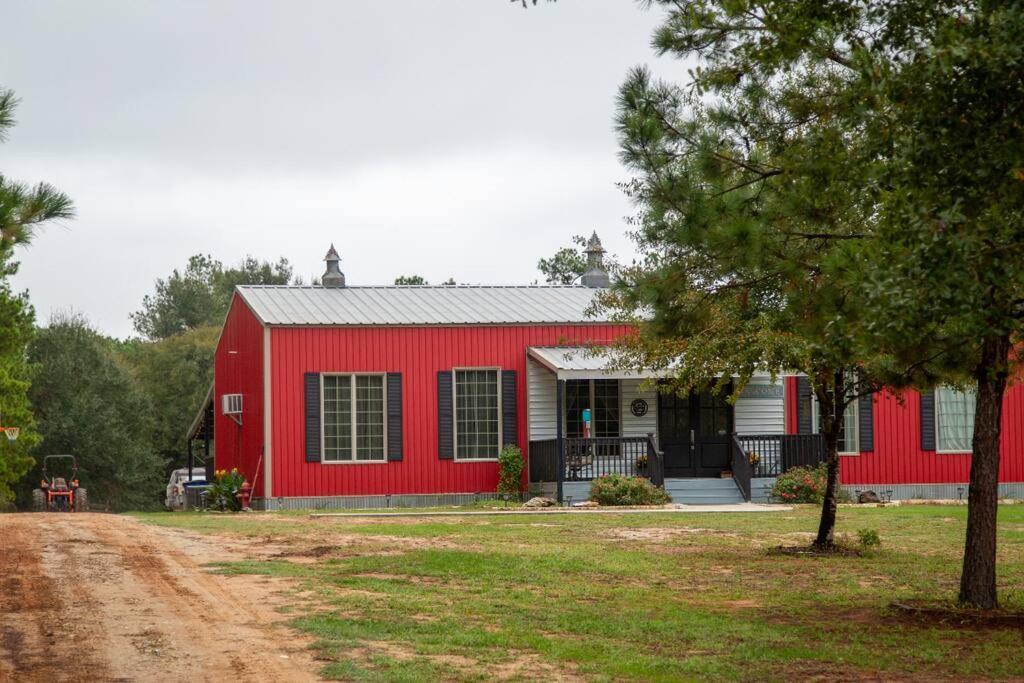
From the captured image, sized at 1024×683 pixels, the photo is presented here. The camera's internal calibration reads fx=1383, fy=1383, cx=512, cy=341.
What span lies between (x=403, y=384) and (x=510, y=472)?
2454 mm

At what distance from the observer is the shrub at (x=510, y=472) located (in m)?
24.5

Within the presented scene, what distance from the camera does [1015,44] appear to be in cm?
714

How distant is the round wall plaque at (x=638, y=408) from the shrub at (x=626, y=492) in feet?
8.38

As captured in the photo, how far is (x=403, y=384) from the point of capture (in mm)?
24406

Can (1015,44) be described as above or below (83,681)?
above

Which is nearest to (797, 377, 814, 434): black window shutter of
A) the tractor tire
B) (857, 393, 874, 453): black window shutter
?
(857, 393, 874, 453): black window shutter

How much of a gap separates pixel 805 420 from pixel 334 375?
28.3ft

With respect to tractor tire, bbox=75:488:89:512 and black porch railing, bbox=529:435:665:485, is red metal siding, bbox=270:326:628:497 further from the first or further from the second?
tractor tire, bbox=75:488:89:512

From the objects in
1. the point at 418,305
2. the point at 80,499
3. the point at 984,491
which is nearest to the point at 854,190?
the point at 984,491

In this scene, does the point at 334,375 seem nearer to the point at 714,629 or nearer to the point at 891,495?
the point at 891,495

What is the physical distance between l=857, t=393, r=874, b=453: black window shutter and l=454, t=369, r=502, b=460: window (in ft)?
21.9

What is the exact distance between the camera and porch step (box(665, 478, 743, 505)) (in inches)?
920

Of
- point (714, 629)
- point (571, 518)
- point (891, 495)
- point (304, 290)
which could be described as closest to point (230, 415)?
point (304, 290)

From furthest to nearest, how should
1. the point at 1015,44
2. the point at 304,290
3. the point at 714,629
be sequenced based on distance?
the point at 304,290, the point at 714,629, the point at 1015,44
